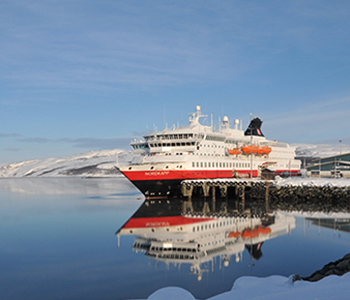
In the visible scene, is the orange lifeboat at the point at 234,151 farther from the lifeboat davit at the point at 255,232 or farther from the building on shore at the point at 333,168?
the lifeboat davit at the point at 255,232

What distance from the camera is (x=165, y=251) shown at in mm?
19594

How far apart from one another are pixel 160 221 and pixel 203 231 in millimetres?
Result: 5072

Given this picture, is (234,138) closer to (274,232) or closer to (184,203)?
(184,203)

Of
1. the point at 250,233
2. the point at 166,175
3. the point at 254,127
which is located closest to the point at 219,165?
the point at 166,175

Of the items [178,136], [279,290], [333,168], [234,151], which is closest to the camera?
[279,290]

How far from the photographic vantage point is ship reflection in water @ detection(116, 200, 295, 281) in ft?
60.5

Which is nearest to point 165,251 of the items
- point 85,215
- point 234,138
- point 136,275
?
point 136,275

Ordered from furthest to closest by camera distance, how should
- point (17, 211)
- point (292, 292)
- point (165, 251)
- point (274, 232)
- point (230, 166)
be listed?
1. point (230, 166)
2. point (17, 211)
3. point (274, 232)
4. point (165, 251)
5. point (292, 292)

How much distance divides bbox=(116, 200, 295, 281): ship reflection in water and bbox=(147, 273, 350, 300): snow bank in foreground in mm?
3633

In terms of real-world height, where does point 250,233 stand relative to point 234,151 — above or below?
below

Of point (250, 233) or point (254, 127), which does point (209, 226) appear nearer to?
point (250, 233)

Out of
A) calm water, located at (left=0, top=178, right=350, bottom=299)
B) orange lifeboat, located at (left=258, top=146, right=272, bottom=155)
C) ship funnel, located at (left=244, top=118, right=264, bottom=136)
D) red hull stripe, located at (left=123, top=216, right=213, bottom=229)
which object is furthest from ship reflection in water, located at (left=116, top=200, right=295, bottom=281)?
ship funnel, located at (left=244, top=118, right=264, bottom=136)

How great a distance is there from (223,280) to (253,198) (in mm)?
29335

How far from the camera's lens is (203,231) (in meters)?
24.9
